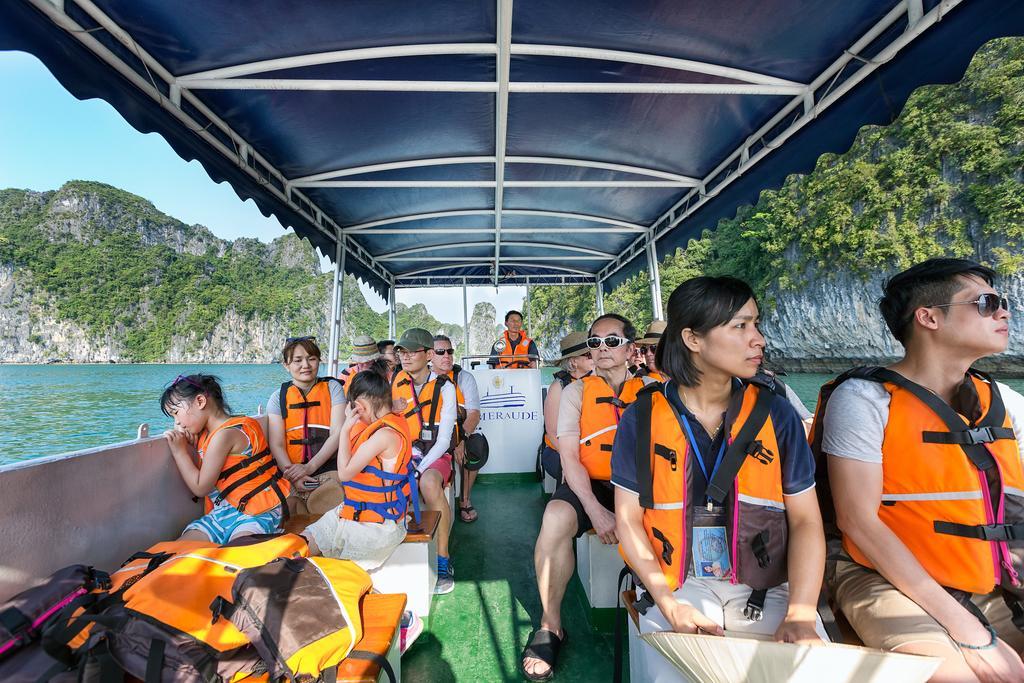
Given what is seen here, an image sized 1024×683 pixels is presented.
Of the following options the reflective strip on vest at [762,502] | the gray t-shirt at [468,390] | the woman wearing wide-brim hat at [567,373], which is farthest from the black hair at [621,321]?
the gray t-shirt at [468,390]

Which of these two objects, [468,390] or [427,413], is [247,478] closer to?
[427,413]

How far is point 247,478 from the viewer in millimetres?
2416

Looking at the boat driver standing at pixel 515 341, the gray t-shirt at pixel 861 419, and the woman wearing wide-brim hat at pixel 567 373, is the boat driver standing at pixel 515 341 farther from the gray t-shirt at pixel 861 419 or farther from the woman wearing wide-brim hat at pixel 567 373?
the gray t-shirt at pixel 861 419

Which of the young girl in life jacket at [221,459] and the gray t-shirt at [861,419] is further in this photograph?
the young girl in life jacket at [221,459]

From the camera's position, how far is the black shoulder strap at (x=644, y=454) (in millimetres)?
1436

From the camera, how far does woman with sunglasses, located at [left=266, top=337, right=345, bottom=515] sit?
315 centimetres

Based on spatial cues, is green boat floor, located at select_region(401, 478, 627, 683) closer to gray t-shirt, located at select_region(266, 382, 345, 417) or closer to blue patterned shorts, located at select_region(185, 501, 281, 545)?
blue patterned shorts, located at select_region(185, 501, 281, 545)

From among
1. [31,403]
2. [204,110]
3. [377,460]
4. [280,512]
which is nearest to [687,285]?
[377,460]

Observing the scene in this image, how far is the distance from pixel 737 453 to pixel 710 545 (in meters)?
0.33

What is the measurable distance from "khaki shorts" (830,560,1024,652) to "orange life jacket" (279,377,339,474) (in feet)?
9.99

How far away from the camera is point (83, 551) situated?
2020mm

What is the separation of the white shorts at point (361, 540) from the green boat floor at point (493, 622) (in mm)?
457

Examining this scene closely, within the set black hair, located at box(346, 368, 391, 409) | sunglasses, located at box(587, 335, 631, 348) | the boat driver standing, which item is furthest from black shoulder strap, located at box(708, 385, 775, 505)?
the boat driver standing

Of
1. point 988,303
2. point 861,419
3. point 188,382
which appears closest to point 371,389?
point 188,382
